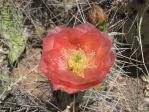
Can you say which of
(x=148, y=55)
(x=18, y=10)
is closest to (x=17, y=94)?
(x=18, y=10)

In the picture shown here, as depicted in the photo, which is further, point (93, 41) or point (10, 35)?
point (10, 35)

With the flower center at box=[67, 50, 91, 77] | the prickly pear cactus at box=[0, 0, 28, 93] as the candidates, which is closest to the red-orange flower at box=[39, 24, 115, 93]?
the flower center at box=[67, 50, 91, 77]

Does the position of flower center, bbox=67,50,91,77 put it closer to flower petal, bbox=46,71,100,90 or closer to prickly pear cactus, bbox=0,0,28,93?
flower petal, bbox=46,71,100,90

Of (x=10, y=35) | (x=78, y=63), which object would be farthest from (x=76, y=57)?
(x=10, y=35)

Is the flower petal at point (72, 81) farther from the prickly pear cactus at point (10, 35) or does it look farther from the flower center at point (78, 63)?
the prickly pear cactus at point (10, 35)

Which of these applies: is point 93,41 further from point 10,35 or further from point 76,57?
point 10,35

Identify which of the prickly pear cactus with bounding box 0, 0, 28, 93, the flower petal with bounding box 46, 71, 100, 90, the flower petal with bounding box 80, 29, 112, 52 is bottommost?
the prickly pear cactus with bounding box 0, 0, 28, 93
